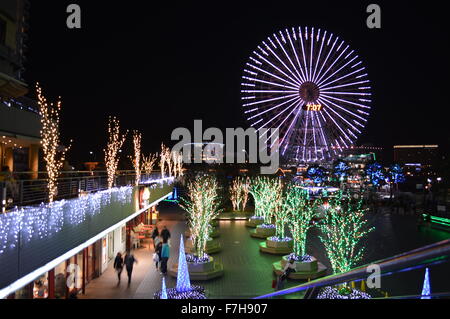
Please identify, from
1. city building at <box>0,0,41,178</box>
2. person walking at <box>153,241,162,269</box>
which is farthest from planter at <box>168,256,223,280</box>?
city building at <box>0,0,41,178</box>

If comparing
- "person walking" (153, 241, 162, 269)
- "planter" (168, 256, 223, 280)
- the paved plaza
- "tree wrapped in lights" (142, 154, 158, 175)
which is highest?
"tree wrapped in lights" (142, 154, 158, 175)

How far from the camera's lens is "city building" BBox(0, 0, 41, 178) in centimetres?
1430

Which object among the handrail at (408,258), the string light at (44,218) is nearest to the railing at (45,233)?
the string light at (44,218)

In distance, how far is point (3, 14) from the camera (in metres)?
15.0

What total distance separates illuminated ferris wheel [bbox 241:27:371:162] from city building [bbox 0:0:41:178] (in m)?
21.5

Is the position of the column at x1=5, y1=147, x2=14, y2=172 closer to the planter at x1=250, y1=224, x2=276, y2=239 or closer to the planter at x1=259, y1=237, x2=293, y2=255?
the planter at x1=259, y1=237, x2=293, y2=255

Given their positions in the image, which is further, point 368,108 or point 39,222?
point 368,108

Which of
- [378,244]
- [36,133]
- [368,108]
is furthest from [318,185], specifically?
[36,133]

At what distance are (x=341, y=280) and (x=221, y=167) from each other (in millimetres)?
44827

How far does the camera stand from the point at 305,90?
3612cm

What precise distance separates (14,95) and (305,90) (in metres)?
27.2

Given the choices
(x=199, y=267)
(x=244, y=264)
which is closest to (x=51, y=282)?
(x=199, y=267)

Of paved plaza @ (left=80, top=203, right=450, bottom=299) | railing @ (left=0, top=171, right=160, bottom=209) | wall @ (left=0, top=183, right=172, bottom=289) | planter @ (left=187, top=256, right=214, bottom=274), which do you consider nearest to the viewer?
wall @ (left=0, top=183, right=172, bottom=289)

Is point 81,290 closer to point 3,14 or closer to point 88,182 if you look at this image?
point 88,182
